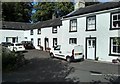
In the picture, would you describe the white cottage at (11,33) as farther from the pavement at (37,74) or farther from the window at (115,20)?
the window at (115,20)

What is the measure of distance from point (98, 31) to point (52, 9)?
30537 millimetres

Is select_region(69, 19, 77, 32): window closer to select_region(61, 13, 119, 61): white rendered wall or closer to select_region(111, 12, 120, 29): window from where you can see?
select_region(61, 13, 119, 61): white rendered wall

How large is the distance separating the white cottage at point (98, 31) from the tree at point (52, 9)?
74.0ft

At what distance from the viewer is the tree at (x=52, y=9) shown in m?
48.6

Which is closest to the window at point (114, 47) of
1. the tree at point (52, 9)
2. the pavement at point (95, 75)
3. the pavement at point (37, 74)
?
the pavement at point (95, 75)

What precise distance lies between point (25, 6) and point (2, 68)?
4751cm

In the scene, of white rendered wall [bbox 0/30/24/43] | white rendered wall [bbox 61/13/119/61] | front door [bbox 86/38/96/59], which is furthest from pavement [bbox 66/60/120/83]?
white rendered wall [bbox 0/30/24/43]

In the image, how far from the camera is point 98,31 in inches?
874

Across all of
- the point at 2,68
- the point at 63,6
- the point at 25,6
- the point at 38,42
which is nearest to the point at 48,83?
the point at 2,68

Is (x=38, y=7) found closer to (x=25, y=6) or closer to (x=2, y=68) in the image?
(x=25, y=6)

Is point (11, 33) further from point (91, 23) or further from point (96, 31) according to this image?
point (96, 31)

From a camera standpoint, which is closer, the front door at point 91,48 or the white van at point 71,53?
the white van at point 71,53

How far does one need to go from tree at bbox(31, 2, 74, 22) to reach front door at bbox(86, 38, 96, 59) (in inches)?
1020

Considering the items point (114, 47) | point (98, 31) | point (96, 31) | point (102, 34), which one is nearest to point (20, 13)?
point (96, 31)
